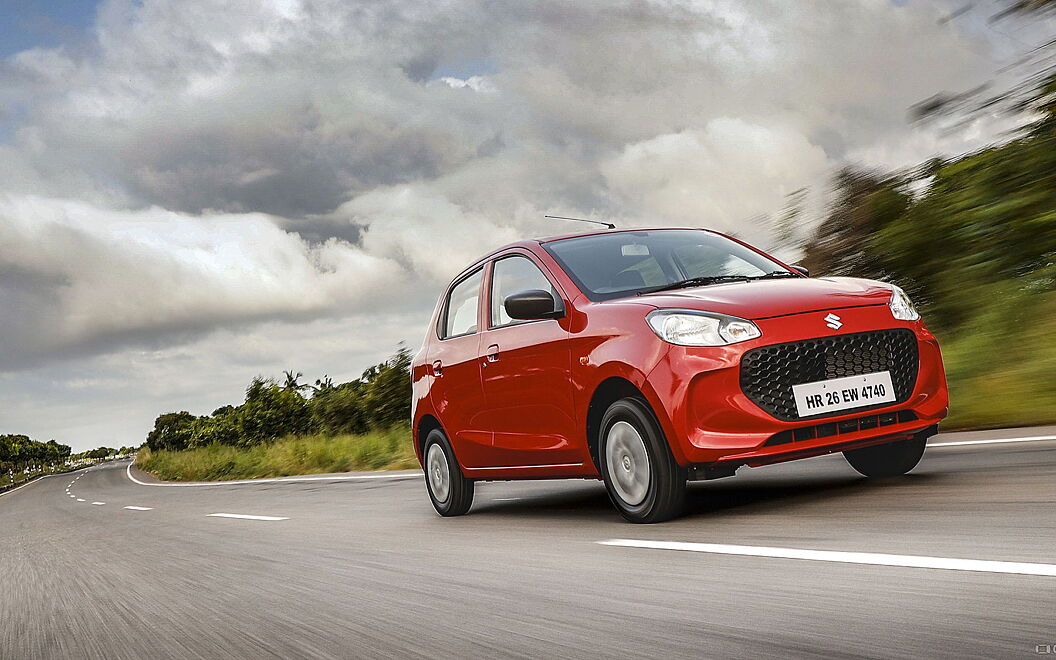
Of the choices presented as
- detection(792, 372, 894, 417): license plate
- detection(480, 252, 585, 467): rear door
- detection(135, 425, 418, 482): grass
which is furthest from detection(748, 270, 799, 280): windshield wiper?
detection(135, 425, 418, 482): grass

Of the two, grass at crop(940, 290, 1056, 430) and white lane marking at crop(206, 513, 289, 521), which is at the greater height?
grass at crop(940, 290, 1056, 430)

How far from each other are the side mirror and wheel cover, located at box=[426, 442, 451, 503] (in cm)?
228

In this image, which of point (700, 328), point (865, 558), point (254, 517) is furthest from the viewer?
point (254, 517)

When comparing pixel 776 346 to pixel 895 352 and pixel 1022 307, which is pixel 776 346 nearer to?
pixel 895 352

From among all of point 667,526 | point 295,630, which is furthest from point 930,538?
point 295,630

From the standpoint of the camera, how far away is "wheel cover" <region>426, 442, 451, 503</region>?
27.0 ft

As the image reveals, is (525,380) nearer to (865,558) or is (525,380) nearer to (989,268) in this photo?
(865,558)

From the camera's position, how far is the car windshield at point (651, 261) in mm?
6395

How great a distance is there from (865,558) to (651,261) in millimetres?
2913

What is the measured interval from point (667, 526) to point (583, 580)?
116 centimetres

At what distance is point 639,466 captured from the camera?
565cm

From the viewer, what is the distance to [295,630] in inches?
174

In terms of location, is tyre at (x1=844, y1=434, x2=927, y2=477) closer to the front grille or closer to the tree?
the front grille

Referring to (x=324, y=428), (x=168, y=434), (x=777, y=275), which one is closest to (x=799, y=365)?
(x=777, y=275)
